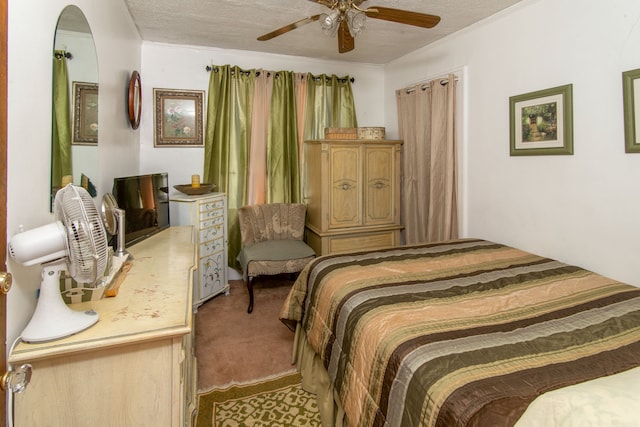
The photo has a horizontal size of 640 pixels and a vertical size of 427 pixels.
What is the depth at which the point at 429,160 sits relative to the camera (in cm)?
368

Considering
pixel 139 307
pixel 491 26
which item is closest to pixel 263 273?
pixel 139 307

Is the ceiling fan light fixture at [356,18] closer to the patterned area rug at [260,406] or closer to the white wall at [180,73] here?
the white wall at [180,73]

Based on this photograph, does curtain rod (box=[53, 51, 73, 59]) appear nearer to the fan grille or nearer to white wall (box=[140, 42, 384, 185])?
the fan grille

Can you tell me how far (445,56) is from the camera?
11.4 ft

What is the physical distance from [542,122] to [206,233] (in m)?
2.87

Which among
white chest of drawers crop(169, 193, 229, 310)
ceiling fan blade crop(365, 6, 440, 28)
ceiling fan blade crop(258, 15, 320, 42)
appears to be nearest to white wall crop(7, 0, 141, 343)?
ceiling fan blade crop(258, 15, 320, 42)

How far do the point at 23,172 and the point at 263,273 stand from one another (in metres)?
2.34

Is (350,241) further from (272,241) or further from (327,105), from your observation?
(327,105)

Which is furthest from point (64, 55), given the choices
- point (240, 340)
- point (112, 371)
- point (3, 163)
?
point (240, 340)

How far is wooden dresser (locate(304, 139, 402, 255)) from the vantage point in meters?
3.71

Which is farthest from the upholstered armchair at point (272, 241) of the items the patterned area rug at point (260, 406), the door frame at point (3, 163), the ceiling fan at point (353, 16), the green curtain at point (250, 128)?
the door frame at point (3, 163)

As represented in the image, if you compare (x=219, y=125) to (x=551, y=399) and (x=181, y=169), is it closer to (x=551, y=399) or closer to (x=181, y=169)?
(x=181, y=169)

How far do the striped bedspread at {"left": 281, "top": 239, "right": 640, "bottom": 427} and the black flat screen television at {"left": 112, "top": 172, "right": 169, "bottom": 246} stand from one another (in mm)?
1152

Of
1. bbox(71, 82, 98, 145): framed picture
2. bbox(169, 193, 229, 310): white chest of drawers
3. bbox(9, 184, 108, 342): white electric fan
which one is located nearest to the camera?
bbox(9, 184, 108, 342): white electric fan
